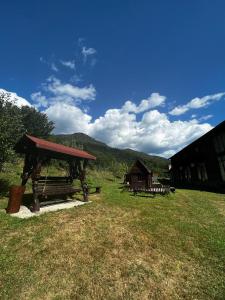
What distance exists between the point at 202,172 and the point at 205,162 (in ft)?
5.64

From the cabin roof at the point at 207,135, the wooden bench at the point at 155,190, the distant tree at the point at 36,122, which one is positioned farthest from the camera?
the distant tree at the point at 36,122

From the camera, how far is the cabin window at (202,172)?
26870 mm

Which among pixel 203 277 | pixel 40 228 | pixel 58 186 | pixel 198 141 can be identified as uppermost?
pixel 198 141

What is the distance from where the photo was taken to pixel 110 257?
20.3 ft

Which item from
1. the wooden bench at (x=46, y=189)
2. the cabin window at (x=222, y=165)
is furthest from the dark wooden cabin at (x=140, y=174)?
the wooden bench at (x=46, y=189)

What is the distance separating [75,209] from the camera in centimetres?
1110

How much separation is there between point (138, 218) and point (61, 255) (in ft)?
16.1

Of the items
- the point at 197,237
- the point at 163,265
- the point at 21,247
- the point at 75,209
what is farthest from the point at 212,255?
the point at 75,209

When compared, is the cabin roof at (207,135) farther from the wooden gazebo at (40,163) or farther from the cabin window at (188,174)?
the wooden gazebo at (40,163)

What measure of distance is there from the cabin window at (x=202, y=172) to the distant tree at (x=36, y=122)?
30507 mm

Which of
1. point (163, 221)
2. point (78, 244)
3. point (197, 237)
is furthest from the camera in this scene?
point (163, 221)

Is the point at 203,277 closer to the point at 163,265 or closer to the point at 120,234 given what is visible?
the point at 163,265

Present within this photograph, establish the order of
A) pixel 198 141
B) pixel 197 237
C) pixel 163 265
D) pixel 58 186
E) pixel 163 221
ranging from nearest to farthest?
pixel 163 265 → pixel 197 237 → pixel 163 221 → pixel 58 186 → pixel 198 141

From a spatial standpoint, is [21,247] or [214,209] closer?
[21,247]
